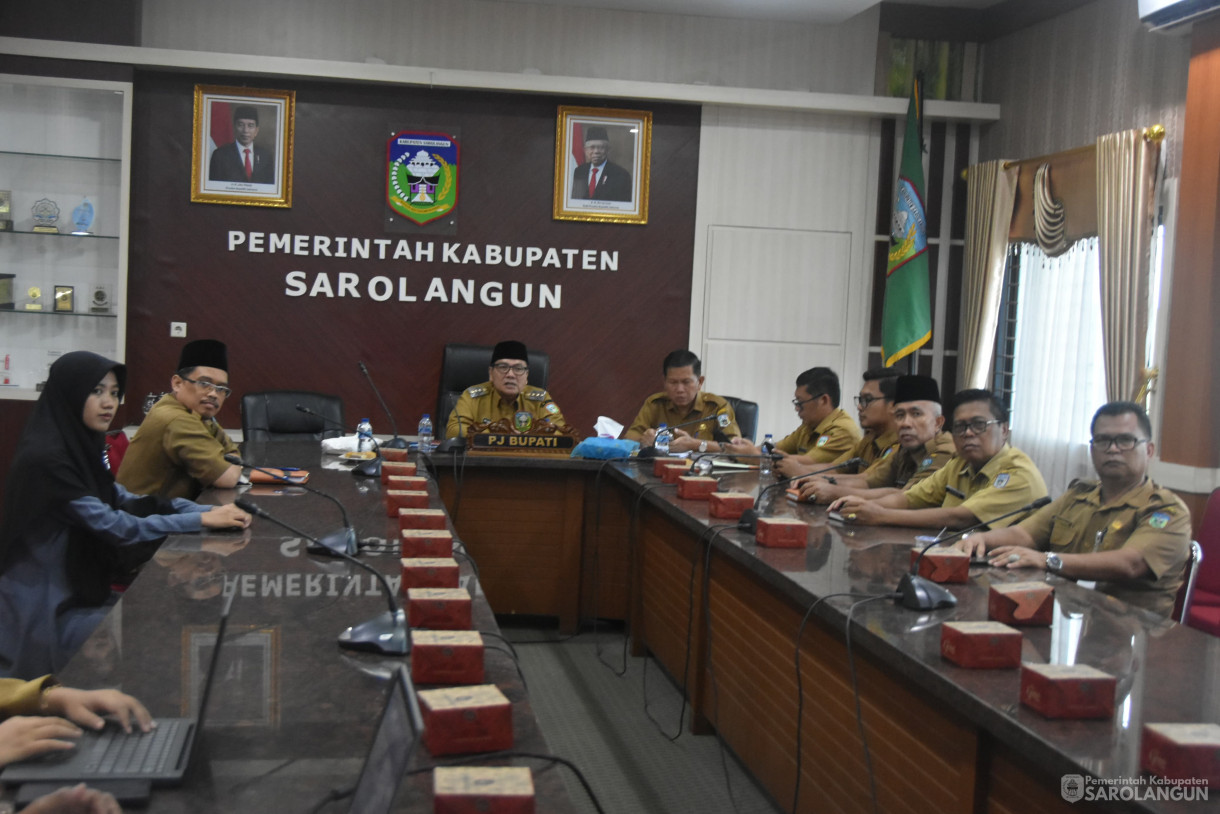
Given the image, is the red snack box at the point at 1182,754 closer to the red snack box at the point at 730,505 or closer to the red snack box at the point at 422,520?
the red snack box at the point at 422,520

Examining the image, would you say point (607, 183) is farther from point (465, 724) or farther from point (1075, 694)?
point (465, 724)

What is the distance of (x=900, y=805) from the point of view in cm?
201

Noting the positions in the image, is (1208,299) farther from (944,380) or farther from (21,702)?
(21,702)

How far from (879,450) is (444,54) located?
3419 millimetres

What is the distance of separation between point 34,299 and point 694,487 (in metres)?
4.03

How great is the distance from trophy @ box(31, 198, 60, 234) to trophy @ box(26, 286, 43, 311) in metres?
0.31

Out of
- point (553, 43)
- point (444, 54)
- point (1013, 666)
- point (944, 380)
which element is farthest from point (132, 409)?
point (1013, 666)

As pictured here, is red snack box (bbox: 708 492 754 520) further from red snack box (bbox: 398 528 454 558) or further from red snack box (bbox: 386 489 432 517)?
red snack box (bbox: 398 528 454 558)

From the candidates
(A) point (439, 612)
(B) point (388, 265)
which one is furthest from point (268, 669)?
(B) point (388, 265)

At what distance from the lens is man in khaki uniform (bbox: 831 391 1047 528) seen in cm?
313

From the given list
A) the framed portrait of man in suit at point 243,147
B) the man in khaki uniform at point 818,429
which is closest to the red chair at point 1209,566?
the man in khaki uniform at point 818,429

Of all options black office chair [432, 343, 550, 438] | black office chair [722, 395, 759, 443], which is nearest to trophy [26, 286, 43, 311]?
black office chair [432, 343, 550, 438]

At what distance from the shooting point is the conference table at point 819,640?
164 centimetres

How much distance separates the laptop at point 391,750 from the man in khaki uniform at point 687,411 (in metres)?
3.94
